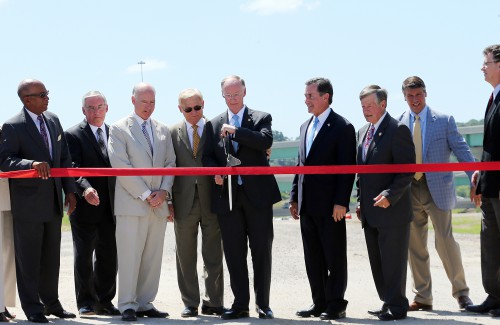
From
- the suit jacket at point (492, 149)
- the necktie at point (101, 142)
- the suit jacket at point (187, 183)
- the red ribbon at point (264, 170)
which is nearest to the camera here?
the red ribbon at point (264, 170)

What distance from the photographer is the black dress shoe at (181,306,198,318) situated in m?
8.07

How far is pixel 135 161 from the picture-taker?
8031 mm

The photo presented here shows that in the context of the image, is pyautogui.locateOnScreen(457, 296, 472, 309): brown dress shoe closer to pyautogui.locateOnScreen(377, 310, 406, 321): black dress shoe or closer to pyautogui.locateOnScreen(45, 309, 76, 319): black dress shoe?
pyautogui.locateOnScreen(377, 310, 406, 321): black dress shoe

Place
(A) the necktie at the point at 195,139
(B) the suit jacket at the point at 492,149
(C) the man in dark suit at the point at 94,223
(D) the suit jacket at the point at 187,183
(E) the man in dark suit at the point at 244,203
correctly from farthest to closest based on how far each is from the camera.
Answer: (C) the man in dark suit at the point at 94,223 → (A) the necktie at the point at 195,139 → (D) the suit jacket at the point at 187,183 → (E) the man in dark suit at the point at 244,203 → (B) the suit jacket at the point at 492,149

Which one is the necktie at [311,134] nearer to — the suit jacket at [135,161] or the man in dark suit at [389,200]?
the man in dark suit at [389,200]

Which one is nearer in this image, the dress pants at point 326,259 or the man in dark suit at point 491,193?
the man in dark suit at point 491,193

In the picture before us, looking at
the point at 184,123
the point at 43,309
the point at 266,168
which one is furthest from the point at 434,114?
the point at 43,309

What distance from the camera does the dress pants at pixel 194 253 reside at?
8.18 metres

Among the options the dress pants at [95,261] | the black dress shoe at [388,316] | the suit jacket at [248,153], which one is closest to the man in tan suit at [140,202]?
the suit jacket at [248,153]

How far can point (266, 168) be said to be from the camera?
7613 millimetres

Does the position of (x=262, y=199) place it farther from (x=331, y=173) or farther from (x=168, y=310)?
(x=168, y=310)

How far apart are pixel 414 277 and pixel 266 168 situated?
2.11 m

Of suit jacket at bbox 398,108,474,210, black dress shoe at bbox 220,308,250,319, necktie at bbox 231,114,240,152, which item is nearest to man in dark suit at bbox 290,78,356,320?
black dress shoe at bbox 220,308,250,319

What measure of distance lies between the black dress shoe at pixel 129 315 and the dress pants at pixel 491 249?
3.39 m
